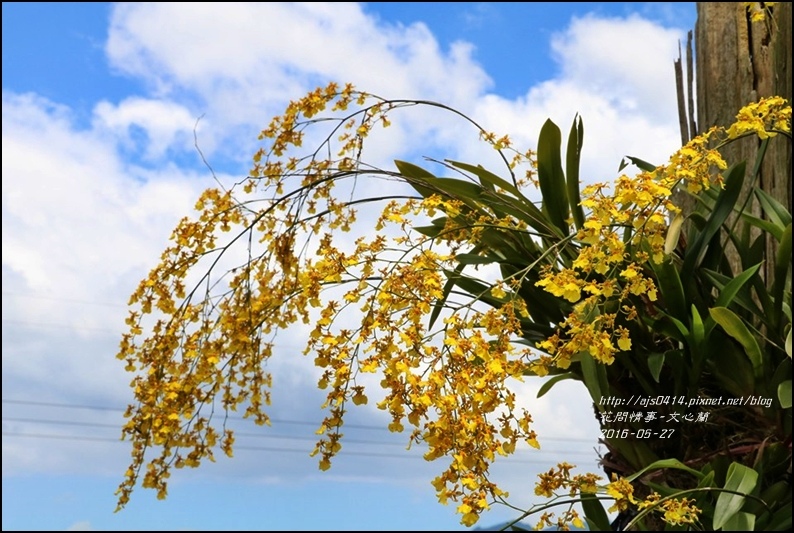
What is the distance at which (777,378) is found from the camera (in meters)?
1.75

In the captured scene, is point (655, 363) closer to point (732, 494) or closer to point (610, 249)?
point (732, 494)

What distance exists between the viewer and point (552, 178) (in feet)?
6.29

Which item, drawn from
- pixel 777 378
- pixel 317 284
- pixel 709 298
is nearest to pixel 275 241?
pixel 317 284

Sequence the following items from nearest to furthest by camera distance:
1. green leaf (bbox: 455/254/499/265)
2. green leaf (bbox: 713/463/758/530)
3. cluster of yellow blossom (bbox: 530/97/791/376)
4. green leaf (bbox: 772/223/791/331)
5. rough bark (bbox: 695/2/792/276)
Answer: cluster of yellow blossom (bbox: 530/97/791/376) < green leaf (bbox: 713/463/758/530) < green leaf (bbox: 772/223/791/331) < green leaf (bbox: 455/254/499/265) < rough bark (bbox: 695/2/792/276)

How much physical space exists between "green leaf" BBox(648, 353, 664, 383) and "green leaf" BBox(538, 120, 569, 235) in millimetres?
383

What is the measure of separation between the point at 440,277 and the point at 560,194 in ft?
2.05

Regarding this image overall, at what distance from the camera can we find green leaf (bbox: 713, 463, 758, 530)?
1.56 m

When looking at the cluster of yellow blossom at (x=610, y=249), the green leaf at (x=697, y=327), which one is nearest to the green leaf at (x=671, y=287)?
the green leaf at (x=697, y=327)

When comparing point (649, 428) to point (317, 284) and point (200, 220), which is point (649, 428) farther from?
point (200, 220)

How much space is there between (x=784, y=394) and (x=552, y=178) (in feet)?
2.25

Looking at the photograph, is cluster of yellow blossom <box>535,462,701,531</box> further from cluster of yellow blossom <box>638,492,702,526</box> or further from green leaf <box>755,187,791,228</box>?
green leaf <box>755,187,791,228</box>

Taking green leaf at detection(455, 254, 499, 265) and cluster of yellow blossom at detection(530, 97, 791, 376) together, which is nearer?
cluster of yellow blossom at detection(530, 97, 791, 376)

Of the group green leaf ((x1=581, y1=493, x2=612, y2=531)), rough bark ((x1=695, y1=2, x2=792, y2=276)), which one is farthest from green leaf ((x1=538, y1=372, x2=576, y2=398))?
rough bark ((x1=695, y1=2, x2=792, y2=276))

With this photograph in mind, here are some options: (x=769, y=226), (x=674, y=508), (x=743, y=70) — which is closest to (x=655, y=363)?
(x=674, y=508)
